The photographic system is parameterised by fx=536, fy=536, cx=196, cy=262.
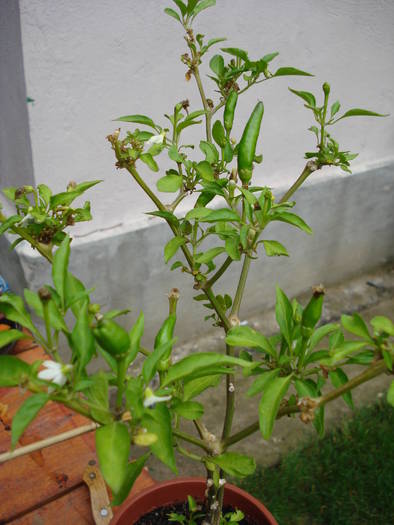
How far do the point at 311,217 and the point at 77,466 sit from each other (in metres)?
1.70

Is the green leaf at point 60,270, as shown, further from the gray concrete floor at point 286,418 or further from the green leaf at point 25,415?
the gray concrete floor at point 286,418

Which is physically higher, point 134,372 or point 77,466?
point 77,466

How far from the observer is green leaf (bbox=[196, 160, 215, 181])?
2.84 ft

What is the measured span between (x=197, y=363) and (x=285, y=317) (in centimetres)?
18

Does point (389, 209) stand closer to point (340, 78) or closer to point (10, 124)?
point (340, 78)

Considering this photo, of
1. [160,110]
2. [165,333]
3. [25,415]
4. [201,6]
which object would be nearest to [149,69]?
[160,110]

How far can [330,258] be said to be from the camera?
2824 millimetres

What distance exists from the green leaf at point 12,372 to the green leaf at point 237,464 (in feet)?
1.22

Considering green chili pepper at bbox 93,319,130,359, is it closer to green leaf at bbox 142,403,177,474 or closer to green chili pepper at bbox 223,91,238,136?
green leaf at bbox 142,403,177,474

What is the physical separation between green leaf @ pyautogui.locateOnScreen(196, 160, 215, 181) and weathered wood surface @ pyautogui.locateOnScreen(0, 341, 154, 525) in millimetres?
Result: 628

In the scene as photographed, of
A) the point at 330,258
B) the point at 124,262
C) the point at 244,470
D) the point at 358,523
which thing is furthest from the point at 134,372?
the point at 244,470

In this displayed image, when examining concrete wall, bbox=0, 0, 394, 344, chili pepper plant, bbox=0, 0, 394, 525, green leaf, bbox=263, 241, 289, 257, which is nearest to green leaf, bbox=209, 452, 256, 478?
chili pepper plant, bbox=0, 0, 394, 525

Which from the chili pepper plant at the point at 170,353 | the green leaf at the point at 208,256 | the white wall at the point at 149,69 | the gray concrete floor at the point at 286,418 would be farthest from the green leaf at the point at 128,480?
the white wall at the point at 149,69

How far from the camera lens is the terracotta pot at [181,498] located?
3.55 ft
